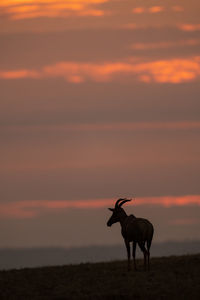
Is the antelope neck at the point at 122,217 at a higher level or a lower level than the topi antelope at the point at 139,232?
higher

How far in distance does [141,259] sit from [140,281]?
914 cm

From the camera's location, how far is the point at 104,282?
40.5m

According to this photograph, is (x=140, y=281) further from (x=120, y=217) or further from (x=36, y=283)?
(x=120, y=217)

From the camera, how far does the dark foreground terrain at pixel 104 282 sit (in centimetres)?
3778

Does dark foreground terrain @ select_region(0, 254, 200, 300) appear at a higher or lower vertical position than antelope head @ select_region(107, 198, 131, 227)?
lower

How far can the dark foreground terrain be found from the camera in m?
37.8

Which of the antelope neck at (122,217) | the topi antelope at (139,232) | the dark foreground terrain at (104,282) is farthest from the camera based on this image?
the antelope neck at (122,217)

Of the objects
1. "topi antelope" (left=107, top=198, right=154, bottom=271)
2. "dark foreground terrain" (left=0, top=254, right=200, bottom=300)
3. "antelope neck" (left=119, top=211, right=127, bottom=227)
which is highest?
"antelope neck" (left=119, top=211, right=127, bottom=227)

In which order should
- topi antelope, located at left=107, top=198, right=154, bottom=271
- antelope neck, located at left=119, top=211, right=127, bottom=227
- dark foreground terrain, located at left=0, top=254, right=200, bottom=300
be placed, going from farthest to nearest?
antelope neck, located at left=119, top=211, right=127, bottom=227
topi antelope, located at left=107, top=198, right=154, bottom=271
dark foreground terrain, located at left=0, top=254, right=200, bottom=300

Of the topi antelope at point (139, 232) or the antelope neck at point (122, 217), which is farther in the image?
the antelope neck at point (122, 217)

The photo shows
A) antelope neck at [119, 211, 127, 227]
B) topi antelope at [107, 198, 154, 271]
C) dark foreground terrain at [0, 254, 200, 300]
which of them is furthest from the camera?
antelope neck at [119, 211, 127, 227]

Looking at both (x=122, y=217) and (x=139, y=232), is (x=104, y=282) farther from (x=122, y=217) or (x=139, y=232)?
(x=122, y=217)

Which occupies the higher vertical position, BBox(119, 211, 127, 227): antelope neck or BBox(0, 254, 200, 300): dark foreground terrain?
BBox(119, 211, 127, 227): antelope neck

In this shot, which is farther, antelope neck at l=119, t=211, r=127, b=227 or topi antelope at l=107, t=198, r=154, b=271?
antelope neck at l=119, t=211, r=127, b=227
